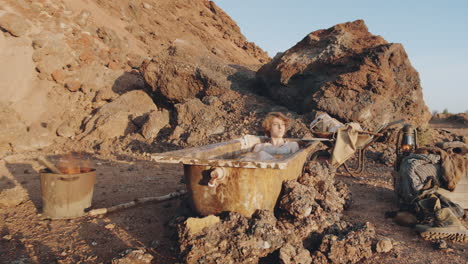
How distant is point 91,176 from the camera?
3.82 m

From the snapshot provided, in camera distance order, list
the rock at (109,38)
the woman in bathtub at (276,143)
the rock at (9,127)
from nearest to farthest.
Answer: the woman in bathtub at (276,143)
the rock at (9,127)
the rock at (109,38)

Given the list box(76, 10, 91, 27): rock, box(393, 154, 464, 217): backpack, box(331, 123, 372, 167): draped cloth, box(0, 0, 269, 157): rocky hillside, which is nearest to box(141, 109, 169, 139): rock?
box(0, 0, 269, 157): rocky hillside

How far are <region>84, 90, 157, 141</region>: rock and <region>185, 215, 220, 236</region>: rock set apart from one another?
7139mm

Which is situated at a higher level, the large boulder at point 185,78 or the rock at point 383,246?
the large boulder at point 185,78

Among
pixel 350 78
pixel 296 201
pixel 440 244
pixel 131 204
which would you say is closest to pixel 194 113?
pixel 350 78

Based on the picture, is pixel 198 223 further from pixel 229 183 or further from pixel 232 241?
pixel 229 183

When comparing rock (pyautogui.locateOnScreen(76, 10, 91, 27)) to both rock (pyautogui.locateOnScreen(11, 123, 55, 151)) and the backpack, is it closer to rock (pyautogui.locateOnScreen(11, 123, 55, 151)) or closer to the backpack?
rock (pyautogui.locateOnScreen(11, 123, 55, 151))

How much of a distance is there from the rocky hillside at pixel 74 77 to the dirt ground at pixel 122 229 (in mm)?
3594

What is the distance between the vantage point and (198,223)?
107 inches

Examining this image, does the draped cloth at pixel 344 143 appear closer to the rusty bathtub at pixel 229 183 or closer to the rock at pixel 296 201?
the rock at pixel 296 201

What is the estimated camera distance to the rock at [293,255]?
8.14 feet

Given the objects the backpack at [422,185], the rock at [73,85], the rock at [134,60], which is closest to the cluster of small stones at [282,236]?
the backpack at [422,185]

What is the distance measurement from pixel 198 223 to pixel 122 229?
1246mm

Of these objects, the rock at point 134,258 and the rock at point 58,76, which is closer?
the rock at point 134,258
